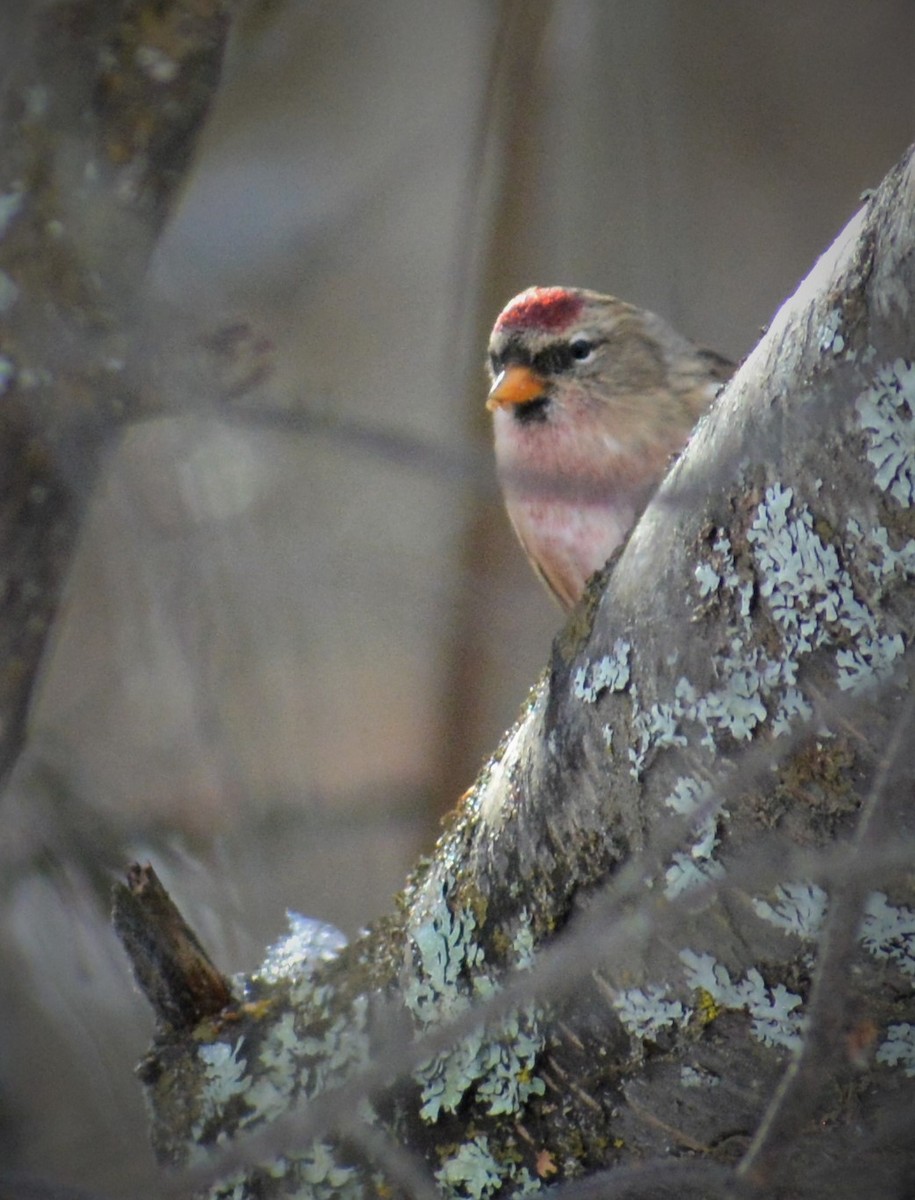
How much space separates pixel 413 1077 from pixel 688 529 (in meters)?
0.57

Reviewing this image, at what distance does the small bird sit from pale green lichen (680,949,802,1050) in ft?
2.74

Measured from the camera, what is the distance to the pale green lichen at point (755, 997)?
100cm

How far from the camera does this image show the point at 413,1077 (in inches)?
47.9

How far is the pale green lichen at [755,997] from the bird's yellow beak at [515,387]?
104 centimetres

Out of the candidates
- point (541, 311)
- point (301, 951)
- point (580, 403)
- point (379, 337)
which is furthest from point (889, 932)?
point (379, 337)

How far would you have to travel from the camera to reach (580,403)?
1.94 metres

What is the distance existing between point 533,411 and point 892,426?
1156 mm

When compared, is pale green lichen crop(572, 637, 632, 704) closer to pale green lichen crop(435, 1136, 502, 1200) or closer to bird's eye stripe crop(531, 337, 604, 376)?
pale green lichen crop(435, 1136, 502, 1200)

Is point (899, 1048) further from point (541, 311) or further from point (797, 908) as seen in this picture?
point (541, 311)

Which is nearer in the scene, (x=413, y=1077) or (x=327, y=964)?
A: (x=413, y=1077)

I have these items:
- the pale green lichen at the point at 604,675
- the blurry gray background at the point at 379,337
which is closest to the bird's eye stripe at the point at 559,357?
the blurry gray background at the point at 379,337

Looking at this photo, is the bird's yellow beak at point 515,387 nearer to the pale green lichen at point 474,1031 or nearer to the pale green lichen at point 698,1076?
the pale green lichen at point 474,1031

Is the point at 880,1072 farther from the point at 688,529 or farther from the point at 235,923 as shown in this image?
the point at 235,923

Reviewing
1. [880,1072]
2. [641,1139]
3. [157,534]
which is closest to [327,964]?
[641,1139]
